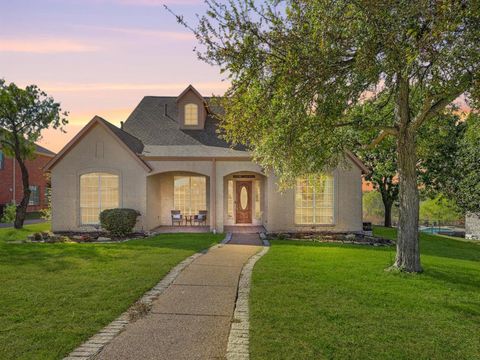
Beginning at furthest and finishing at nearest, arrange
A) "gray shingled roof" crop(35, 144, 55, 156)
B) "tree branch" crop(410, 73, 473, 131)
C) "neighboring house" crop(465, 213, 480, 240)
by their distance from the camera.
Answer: "gray shingled roof" crop(35, 144, 55, 156) < "neighboring house" crop(465, 213, 480, 240) < "tree branch" crop(410, 73, 473, 131)

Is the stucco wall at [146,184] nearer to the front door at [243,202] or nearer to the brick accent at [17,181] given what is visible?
the front door at [243,202]

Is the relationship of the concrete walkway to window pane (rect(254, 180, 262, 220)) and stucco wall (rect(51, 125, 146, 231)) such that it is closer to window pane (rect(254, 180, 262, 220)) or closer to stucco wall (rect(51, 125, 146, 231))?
stucco wall (rect(51, 125, 146, 231))

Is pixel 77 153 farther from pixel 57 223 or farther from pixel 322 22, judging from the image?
pixel 322 22

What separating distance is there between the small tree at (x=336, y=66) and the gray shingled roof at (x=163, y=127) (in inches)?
389

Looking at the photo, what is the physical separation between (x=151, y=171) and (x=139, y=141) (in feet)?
10.6

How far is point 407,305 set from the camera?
7391 mm

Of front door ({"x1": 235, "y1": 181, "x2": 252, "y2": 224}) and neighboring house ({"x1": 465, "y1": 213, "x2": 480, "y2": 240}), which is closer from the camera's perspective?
front door ({"x1": 235, "y1": 181, "x2": 252, "y2": 224})

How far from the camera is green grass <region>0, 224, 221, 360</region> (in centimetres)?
551

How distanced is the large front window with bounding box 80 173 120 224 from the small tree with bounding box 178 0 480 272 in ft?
32.2

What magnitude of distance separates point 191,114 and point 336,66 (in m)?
13.9

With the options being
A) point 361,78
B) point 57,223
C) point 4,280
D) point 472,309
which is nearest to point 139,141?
point 57,223

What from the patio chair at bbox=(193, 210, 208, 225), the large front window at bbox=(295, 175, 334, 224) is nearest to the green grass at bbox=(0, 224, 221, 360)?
the large front window at bbox=(295, 175, 334, 224)

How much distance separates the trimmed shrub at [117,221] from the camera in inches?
672

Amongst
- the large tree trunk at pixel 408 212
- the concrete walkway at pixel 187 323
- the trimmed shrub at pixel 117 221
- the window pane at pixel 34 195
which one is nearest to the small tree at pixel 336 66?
the large tree trunk at pixel 408 212
